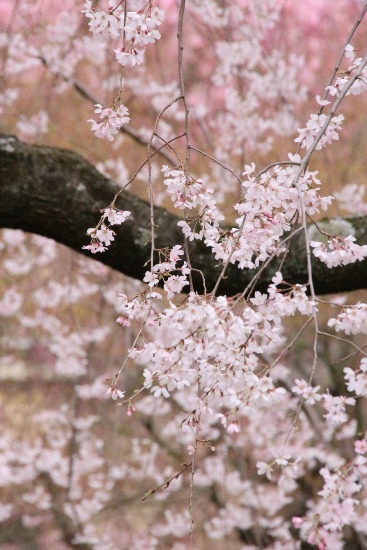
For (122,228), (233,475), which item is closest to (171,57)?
(233,475)

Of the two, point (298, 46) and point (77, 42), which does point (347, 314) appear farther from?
point (298, 46)

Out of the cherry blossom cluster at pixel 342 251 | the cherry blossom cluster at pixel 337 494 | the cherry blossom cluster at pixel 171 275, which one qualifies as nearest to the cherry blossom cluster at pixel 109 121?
the cherry blossom cluster at pixel 171 275

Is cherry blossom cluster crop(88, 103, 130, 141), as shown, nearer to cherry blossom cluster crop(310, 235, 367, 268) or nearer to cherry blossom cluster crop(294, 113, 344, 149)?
cherry blossom cluster crop(294, 113, 344, 149)

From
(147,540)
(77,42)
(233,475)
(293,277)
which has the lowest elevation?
(147,540)

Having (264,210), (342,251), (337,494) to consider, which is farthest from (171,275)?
(337,494)

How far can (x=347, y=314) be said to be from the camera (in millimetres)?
1353

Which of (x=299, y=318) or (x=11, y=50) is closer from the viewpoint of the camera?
(x=11, y=50)

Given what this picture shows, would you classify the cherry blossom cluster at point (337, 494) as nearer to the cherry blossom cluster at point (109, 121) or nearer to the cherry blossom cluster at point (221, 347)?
the cherry blossom cluster at point (221, 347)

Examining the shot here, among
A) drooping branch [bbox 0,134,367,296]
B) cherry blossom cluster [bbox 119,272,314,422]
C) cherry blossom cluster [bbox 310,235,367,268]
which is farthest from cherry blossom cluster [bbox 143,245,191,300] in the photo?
drooping branch [bbox 0,134,367,296]

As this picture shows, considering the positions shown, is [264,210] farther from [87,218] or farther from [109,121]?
[87,218]

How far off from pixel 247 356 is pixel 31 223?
2.80 ft

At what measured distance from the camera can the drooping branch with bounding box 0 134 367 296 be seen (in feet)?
6.45

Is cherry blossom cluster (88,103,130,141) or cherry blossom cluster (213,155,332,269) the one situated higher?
cherry blossom cluster (88,103,130,141)

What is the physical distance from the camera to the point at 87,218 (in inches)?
78.8
